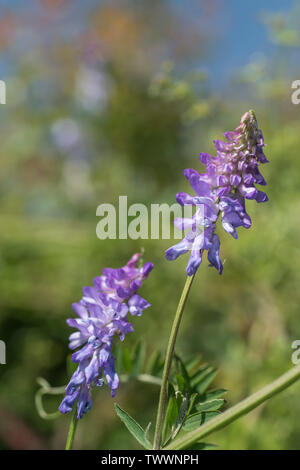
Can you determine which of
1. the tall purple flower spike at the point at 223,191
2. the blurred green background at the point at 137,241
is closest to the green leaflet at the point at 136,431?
the tall purple flower spike at the point at 223,191

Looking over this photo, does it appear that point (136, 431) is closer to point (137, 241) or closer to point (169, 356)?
point (169, 356)

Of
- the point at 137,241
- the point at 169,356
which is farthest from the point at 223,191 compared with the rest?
the point at 137,241

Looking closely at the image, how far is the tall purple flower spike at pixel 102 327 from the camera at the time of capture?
0.46m

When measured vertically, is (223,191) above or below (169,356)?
above

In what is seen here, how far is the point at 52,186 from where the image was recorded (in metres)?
2.27

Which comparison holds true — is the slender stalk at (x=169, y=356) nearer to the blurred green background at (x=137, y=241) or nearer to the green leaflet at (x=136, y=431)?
the green leaflet at (x=136, y=431)

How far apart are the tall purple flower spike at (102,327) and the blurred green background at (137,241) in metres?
0.47

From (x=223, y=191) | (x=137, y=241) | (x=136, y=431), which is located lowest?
(x=136, y=431)

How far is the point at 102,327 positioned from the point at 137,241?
0.93 meters

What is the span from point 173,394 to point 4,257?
3.69 ft

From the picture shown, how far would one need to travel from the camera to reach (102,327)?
1.57 feet

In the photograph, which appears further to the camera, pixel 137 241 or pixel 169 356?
pixel 137 241

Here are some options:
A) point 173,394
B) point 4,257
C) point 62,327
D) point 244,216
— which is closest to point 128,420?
point 173,394

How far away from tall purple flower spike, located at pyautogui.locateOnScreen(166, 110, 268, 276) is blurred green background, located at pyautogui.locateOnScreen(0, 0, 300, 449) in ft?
1.41
